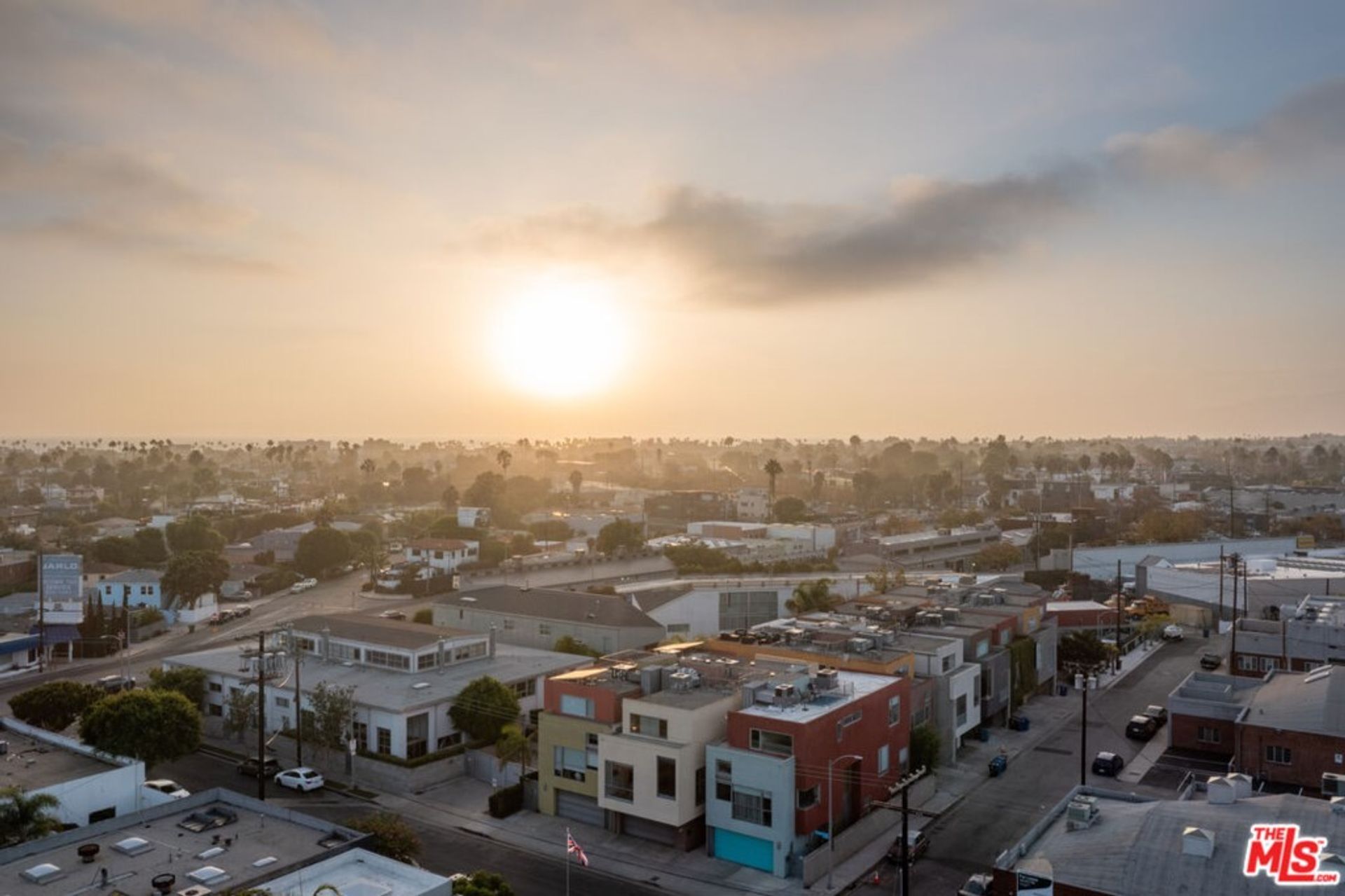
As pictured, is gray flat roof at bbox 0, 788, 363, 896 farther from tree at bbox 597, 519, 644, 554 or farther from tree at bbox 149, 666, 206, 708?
tree at bbox 597, 519, 644, 554

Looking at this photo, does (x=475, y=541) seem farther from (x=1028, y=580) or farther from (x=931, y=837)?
(x=931, y=837)

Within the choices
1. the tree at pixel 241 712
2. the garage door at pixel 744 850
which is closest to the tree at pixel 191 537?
the tree at pixel 241 712

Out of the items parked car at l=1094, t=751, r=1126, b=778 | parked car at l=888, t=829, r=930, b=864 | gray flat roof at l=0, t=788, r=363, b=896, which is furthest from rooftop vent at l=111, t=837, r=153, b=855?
parked car at l=1094, t=751, r=1126, b=778

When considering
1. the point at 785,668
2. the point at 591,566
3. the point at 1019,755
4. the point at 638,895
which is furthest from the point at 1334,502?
the point at 638,895

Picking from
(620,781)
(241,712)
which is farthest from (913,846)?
(241,712)

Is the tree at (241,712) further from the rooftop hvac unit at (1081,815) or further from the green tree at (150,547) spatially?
the green tree at (150,547)
